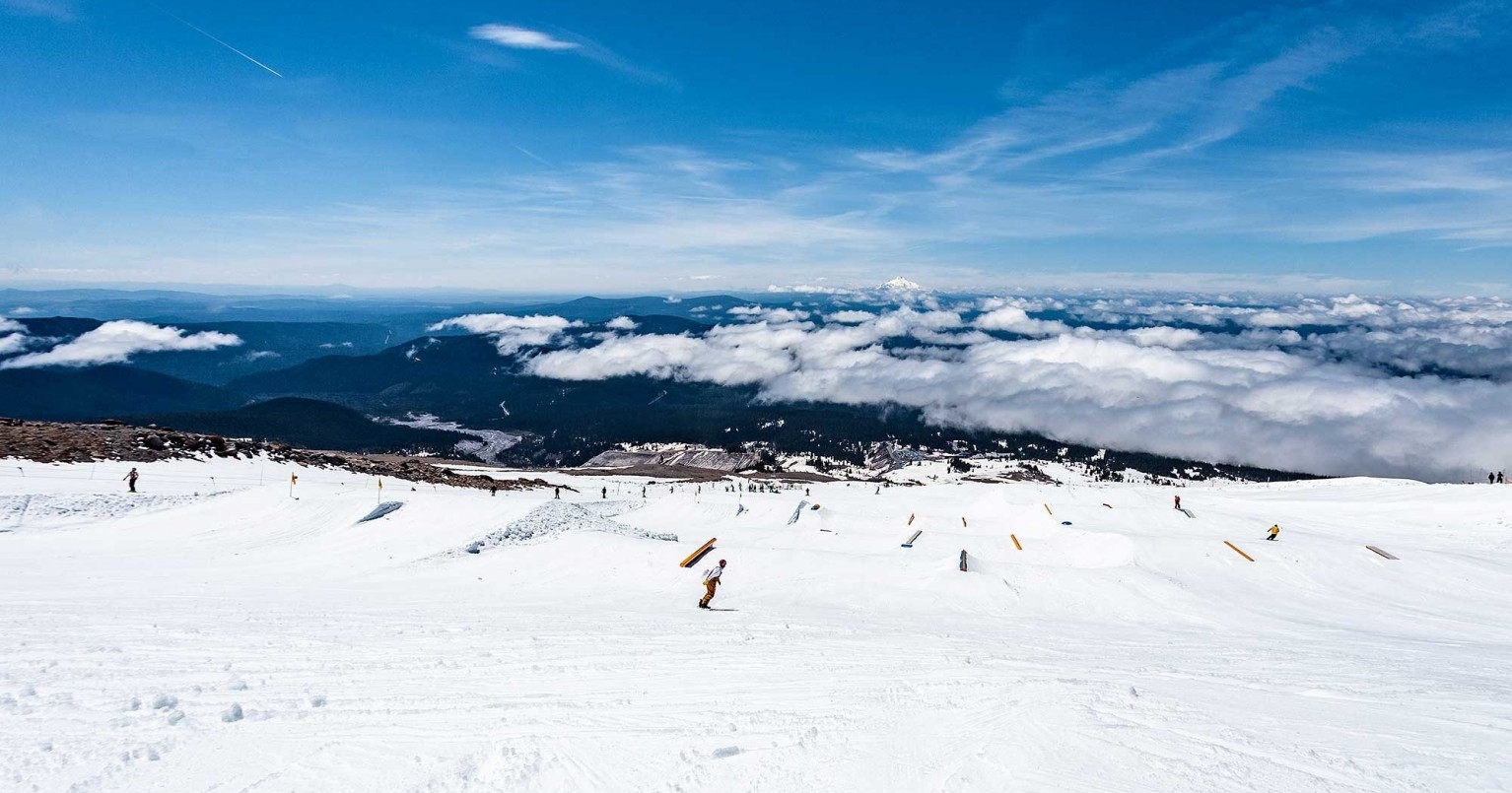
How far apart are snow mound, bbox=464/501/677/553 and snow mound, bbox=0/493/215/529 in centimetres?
1341

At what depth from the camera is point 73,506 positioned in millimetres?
22984

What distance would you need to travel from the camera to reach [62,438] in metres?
35.9

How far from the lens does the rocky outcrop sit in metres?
32.9

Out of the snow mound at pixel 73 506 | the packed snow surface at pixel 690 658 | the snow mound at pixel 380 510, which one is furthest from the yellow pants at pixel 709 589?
the snow mound at pixel 73 506

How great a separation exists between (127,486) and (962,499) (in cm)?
4419

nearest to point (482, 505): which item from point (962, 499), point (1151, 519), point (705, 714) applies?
point (705, 714)

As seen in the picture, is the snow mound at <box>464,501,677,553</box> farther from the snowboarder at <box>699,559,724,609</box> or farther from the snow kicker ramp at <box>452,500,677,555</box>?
the snowboarder at <box>699,559,724,609</box>

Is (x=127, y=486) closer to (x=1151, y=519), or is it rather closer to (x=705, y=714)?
(x=705, y=714)

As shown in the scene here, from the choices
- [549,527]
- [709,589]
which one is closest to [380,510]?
[549,527]

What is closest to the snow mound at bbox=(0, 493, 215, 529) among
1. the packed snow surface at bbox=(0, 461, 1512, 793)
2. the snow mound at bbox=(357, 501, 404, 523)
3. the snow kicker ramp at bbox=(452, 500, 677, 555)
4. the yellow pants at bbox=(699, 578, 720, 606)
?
the packed snow surface at bbox=(0, 461, 1512, 793)

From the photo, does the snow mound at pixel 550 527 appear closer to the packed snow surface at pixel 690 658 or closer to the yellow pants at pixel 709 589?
the packed snow surface at pixel 690 658

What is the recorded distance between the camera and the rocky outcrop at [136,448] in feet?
108

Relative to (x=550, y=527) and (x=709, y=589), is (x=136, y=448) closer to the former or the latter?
(x=550, y=527)

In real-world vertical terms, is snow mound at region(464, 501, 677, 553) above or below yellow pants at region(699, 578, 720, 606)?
below
